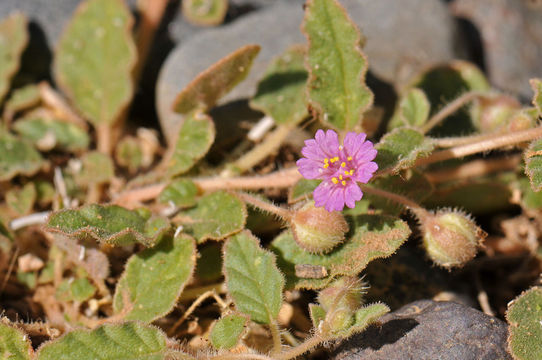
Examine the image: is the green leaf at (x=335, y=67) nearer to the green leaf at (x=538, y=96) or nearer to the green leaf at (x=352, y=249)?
the green leaf at (x=352, y=249)

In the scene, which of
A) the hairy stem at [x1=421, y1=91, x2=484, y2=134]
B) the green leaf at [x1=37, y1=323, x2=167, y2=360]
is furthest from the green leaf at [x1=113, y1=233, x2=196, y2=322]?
the hairy stem at [x1=421, y1=91, x2=484, y2=134]

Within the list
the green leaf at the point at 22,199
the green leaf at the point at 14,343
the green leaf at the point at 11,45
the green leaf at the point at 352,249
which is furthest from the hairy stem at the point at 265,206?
the green leaf at the point at 11,45

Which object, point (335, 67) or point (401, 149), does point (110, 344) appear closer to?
point (401, 149)

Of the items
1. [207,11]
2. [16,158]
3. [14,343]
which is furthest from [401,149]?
A: [16,158]

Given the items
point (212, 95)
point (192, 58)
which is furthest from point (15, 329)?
point (192, 58)

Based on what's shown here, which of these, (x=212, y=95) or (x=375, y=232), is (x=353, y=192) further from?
(x=212, y=95)

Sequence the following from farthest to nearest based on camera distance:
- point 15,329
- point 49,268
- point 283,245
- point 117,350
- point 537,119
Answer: point 49,268 < point 537,119 < point 283,245 < point 15,329 < point 117,350

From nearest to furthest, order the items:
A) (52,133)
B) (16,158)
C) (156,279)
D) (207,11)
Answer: (156,279)
(16,158)
(52,133)
(207,11)
